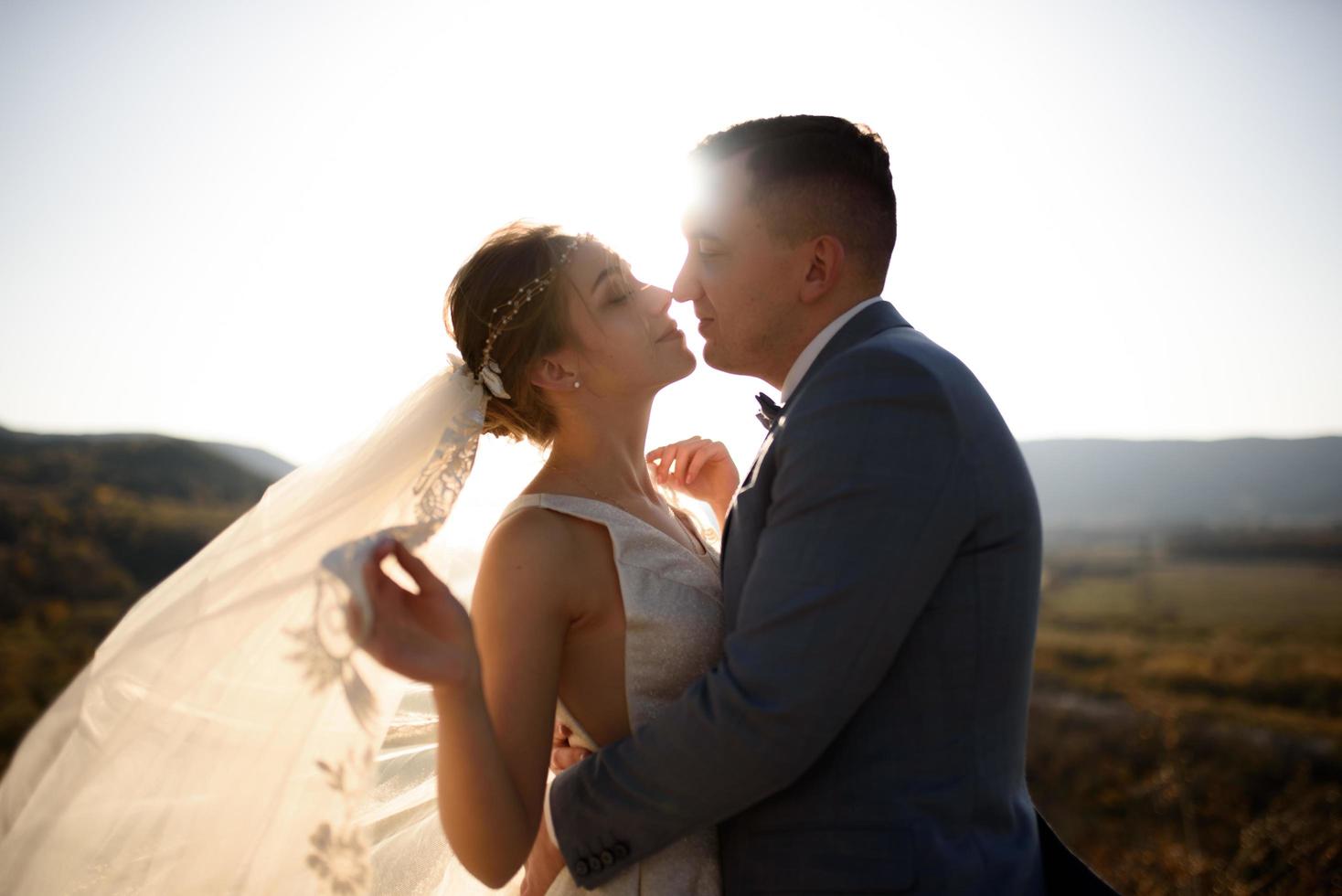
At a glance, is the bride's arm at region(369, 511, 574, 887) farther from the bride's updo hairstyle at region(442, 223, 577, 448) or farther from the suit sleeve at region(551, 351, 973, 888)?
the bride's updo hairstyle at region(442, 223, 577, 448)

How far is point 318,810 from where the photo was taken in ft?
7.87

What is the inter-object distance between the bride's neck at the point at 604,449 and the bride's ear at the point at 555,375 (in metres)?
0.11

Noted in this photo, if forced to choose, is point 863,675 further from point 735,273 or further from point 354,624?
point 735,273

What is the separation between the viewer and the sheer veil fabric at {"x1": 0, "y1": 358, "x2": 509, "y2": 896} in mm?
2252

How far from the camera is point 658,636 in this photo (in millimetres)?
2607

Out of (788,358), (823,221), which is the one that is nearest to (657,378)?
(788,358)

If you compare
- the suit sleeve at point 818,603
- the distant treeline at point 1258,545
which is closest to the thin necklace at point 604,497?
the suit sleeve at point 818,603

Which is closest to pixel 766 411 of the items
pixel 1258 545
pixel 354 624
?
pixel 354 624

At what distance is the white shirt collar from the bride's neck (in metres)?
0.69

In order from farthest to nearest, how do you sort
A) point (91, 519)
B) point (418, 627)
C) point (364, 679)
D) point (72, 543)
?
point (91, 519)
point (72, 543)
point (364, 679)
point (418, 627)

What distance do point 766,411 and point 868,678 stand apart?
1052mm

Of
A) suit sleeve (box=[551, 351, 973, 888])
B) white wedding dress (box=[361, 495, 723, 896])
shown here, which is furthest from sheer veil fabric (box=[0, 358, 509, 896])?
suit sleeve (box=[551, 351, 973, 888])

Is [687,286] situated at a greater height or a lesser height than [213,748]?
greater

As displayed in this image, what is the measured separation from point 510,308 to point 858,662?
5.42 feet
